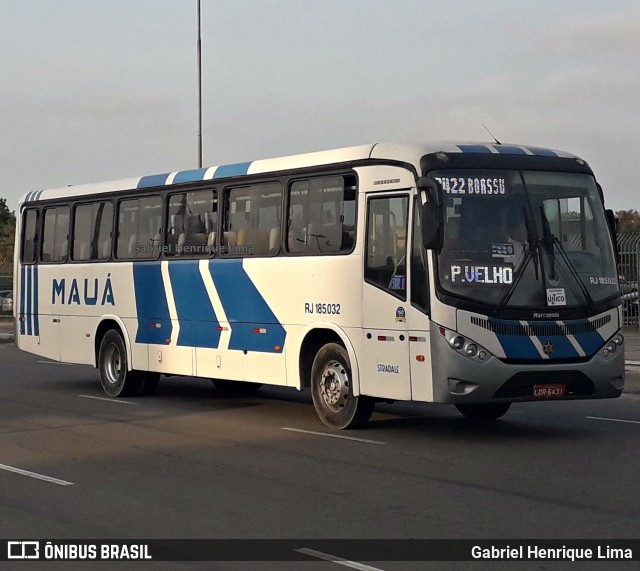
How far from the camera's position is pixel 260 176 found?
16156 mm

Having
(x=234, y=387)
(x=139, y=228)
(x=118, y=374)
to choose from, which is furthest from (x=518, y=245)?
(x=118, y=374)

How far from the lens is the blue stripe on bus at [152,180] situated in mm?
18422

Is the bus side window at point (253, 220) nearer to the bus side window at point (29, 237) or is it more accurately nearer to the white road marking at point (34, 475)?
the white road marking at point (34, 475)

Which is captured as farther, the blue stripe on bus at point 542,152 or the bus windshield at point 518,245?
the blue stripe on bus at point 542,152

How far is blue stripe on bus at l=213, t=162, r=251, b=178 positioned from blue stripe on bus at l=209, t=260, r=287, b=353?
1217 mm

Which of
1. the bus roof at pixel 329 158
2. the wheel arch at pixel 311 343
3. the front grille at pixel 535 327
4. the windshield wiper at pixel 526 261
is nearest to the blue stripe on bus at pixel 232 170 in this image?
A: the bus roof at pixel 329 158

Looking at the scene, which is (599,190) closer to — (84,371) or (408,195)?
(408,195)

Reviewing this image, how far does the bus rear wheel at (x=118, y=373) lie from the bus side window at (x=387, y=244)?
247 inches

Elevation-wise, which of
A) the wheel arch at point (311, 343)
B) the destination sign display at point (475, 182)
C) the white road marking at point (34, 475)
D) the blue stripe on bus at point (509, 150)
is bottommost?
the white road marking at point (34, 475)

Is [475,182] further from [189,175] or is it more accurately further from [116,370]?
[116,370]

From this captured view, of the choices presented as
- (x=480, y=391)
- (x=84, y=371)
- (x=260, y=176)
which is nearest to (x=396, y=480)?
(x=480, y=391)

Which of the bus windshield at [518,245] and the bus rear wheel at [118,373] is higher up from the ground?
the bus windshield at [518,245]

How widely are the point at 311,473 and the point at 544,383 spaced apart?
315cm

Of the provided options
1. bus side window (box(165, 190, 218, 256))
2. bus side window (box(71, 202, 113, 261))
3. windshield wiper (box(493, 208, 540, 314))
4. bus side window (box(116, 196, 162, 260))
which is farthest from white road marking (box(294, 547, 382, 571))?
bus side window (box(71, 202, 113, 261))
